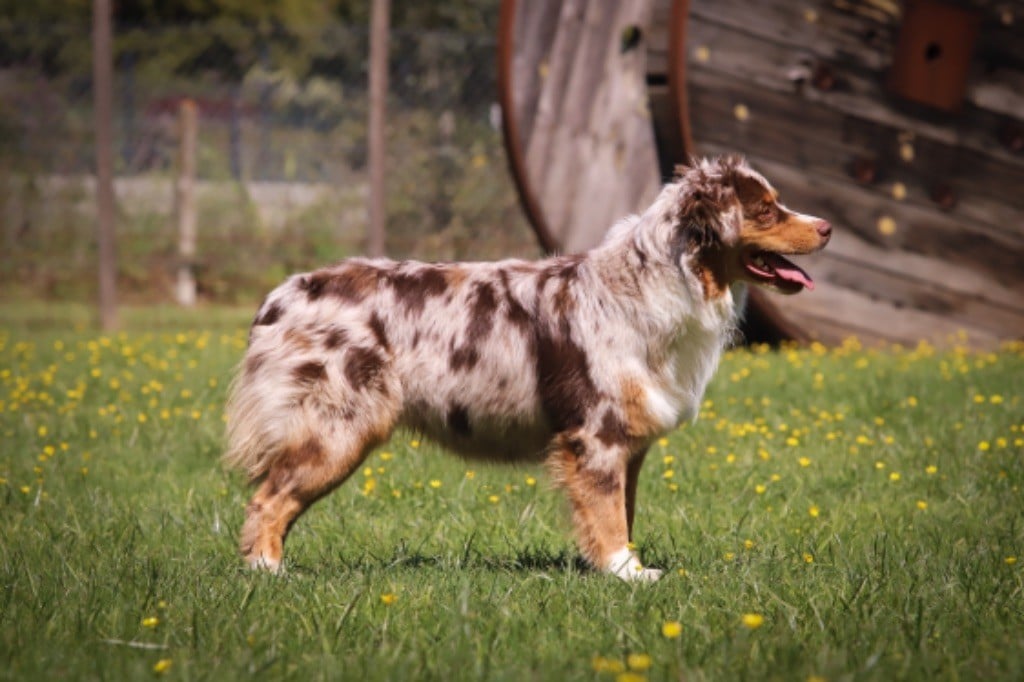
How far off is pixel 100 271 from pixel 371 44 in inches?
119

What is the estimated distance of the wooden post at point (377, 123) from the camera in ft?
37.9

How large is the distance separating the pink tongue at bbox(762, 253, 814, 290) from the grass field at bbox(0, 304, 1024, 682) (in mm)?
950

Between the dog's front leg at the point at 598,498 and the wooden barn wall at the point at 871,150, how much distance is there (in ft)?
16.0

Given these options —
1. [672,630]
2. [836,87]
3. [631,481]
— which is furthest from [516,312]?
[836,87]

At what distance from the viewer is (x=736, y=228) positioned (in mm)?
4750

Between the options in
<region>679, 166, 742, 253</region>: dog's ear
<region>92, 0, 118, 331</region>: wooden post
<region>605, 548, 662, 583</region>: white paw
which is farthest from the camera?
<region>92, 0, 118, 331</region>: wooden post

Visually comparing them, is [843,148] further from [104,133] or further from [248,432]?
[104,133]

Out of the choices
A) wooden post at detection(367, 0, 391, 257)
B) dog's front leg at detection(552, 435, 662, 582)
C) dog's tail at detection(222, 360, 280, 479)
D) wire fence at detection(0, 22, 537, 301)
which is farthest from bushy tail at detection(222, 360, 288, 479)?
wire fence at detection(0, 22, 537, 301)

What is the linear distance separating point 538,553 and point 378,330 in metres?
1.05

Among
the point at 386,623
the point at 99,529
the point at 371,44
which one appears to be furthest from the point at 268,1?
the point at 386,623

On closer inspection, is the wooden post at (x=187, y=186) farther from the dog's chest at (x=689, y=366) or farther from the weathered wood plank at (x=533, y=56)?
the dog's chest at (x=689, y=366)

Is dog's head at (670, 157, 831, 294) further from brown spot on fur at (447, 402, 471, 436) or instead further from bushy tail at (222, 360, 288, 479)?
bushy tail at (222, 360, 288, 479)

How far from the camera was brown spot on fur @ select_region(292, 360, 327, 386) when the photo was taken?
15.6ft

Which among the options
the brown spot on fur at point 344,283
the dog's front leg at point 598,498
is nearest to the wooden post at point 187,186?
the brown spot on fur at point 344,283
